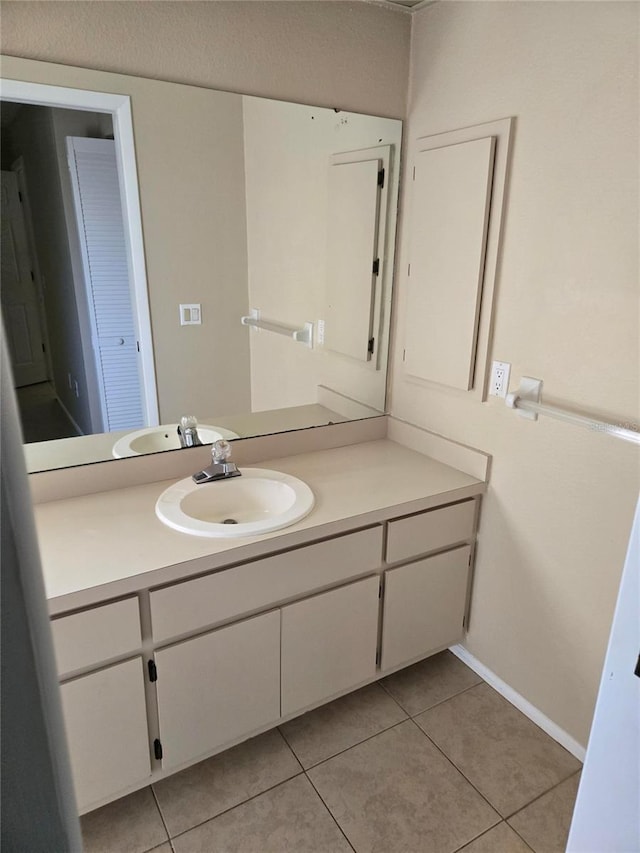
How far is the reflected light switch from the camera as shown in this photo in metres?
1.84

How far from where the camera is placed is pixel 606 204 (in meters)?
1.46

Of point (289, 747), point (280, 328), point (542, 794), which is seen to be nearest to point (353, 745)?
point (289, 747)

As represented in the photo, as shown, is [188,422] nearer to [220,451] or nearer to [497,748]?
[220,451]

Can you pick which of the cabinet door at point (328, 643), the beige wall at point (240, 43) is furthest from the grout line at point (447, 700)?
the beige wall at point (240, 43)

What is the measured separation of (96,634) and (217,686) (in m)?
0.41

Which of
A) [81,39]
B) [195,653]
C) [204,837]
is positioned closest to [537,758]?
[204,837]

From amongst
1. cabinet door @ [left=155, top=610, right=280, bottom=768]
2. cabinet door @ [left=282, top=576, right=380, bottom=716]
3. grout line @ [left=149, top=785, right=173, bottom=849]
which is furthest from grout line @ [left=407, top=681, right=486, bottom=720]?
grout line @ [left=149, top=785, right=173, bottom=849]

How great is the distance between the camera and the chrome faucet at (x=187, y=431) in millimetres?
1896

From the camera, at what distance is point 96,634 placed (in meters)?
1.35

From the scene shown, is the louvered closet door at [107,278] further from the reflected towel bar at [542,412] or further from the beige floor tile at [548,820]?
the beige floor tile at [548,820]

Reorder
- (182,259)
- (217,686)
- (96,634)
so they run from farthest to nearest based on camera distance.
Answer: (182,259) < (217,686) < (96,634)

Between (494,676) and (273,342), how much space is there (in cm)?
148

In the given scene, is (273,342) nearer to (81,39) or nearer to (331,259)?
(331,259)

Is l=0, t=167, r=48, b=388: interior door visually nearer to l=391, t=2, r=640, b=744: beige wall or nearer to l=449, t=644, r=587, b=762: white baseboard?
l=391, t=2, r=640, b=744: beige wall
